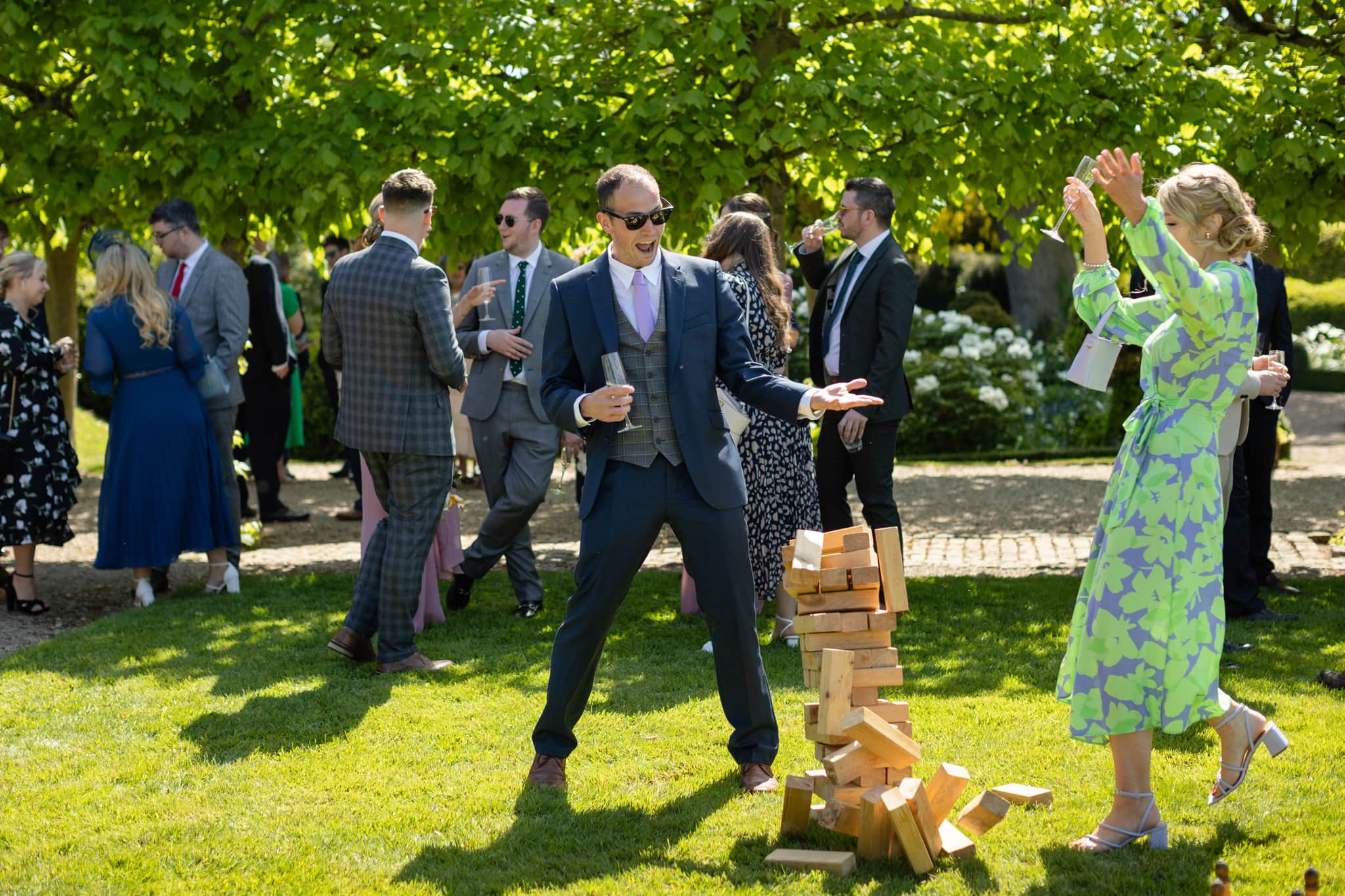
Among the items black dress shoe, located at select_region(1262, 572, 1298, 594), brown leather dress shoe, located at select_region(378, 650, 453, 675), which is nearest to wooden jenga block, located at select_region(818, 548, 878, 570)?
brown leather dress shoe, located at select_region(378, 650, 453, 675)

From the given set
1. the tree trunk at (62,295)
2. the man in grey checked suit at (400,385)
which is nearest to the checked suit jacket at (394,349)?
the man in grey checked suit at (400,385)

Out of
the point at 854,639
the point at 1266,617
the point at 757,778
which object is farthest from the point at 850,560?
the point at 1266,617

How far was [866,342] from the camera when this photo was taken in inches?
273

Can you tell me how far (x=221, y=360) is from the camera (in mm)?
8281

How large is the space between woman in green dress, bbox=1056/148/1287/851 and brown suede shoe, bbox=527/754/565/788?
5.74ft

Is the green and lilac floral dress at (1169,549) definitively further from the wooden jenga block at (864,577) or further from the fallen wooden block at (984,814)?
the wooden jenga block at (864,577)

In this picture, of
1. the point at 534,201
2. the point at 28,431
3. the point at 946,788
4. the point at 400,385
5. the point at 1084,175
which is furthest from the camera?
the point at 28,431

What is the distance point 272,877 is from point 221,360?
4.89 m

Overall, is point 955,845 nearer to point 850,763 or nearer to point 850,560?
point 850,763

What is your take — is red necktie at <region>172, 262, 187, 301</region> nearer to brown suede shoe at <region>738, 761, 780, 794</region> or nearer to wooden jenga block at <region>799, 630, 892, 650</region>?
brown suede shoe at <region>738, 761, 780, 794</region>

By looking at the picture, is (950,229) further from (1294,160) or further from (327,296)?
(327,296)

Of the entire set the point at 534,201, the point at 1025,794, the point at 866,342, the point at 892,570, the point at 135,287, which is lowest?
the point at 1025,794

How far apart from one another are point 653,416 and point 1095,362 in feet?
4.58

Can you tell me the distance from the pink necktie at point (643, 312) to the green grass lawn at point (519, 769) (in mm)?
1583
